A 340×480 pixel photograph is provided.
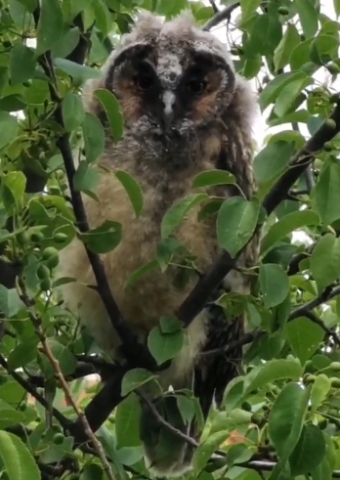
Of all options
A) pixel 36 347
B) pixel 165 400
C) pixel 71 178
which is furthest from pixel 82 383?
A: pixel 71 178

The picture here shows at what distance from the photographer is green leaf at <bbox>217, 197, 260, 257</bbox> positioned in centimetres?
144

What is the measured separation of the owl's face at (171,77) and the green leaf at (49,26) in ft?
2.79

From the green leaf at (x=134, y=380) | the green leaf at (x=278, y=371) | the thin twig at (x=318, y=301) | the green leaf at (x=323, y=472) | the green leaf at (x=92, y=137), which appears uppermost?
the green leaf at (x=92, y=137)

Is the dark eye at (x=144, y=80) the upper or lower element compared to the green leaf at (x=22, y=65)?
upper

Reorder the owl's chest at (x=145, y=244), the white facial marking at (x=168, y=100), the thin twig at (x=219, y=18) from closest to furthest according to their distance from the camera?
the owl's chest at (x=145, y=244) < the white facial marking at (x=168, y=100) < the thin twig at (x=219, y=18)

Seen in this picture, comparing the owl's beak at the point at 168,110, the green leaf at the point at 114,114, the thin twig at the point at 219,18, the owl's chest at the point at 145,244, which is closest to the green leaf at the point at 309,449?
the green leaf at the point at 114,114

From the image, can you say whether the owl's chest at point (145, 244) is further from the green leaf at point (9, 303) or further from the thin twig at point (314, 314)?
the green leaf at point (9, 303)

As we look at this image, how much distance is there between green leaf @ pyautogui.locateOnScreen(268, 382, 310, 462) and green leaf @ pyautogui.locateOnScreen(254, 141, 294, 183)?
324mm

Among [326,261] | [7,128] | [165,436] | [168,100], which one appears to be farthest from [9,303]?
[168,100]

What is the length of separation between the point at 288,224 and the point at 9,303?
0.45 meters

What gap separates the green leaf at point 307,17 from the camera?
1.92m

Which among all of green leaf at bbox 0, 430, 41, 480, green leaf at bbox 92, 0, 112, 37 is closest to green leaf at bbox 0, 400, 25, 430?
green leaf at bbox 0, 430, 41, 480

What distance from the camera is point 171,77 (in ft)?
7.83

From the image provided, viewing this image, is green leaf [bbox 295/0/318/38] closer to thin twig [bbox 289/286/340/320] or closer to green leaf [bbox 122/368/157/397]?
thin twig [bbox 289/286/340/320]
